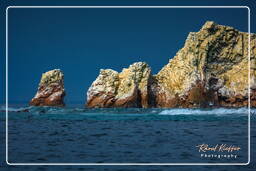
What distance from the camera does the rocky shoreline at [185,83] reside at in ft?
146

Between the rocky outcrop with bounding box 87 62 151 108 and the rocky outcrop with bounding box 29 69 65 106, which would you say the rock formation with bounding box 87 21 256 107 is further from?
the rocky outcrop with bounding box 29 69 65 106

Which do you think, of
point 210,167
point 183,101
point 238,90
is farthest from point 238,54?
point 210,167

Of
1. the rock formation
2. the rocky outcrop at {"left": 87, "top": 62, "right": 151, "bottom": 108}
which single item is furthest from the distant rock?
the rocky outcrop at {"left": 87, "top": 62, "right": 151, "bottom": 108}

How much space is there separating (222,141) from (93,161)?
5414 mm

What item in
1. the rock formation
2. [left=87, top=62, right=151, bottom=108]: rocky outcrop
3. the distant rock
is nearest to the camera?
the distant rock

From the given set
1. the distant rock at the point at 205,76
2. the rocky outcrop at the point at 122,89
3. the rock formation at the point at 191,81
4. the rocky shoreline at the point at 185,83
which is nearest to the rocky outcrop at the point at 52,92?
the rocky shoreline at the point at 185,83

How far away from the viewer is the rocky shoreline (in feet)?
146

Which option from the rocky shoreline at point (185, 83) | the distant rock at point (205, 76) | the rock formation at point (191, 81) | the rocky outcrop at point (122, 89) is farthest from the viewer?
the rocky outcrop at point (122, 89)

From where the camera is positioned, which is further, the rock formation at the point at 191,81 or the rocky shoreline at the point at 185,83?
the rocky shoreline at the point at 185,83

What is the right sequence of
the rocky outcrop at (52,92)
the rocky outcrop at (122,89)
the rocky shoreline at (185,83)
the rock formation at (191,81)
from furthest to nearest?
the rocky outcrop at (122,89) < the rocky outcrop at (52,92) < the rocky shoreline at (185,83) < the rock formation at (191,81)

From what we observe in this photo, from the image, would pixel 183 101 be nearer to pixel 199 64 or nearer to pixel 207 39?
pixel 199 64

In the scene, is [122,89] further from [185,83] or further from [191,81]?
[191,81]

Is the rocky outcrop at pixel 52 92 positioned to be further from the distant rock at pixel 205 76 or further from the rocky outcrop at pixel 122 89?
the distant rock at pixel 205 76

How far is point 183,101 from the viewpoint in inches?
2140
